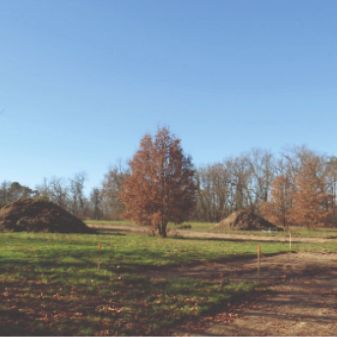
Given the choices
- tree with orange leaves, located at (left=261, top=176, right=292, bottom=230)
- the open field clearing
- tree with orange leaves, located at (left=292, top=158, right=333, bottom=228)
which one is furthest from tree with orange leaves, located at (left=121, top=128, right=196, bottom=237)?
tree with orange leaves, located at (left=261, top=176, right=292, bottom=230)

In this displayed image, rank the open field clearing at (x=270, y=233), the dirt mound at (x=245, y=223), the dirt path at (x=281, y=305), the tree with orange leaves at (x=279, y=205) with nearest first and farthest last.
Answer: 1. the dirt path at (x=281, y=305)
2. the open field clearing at (x=270, y=233)
3. the dirt mound at (x=245, y=223)
4. the tree with orange leaves at (x=279, y=205)

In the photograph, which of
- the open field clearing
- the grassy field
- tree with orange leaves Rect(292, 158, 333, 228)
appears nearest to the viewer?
the grassy field

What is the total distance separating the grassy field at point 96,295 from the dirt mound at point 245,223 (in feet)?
112

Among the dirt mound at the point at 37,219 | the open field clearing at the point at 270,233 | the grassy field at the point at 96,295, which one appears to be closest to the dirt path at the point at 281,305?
the grassy field at the point at 96,295

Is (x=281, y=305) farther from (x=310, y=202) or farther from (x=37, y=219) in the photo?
(x=310, y=202)

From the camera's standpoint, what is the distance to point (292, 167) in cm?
7419

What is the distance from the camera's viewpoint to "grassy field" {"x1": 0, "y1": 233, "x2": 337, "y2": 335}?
26.1 ft

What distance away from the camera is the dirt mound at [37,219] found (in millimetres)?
32969

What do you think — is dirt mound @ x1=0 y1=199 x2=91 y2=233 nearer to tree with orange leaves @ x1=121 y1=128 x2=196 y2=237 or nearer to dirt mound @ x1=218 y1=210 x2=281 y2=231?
tree with orange leaves @ x1=121 y1=128 x2=196 y2=237

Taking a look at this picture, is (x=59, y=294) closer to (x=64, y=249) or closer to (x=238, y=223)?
(x=64, y=249)

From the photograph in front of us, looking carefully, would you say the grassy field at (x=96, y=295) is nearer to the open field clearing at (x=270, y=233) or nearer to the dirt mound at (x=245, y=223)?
the open field clearing at (x=270, y=233)

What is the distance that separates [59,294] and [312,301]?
21.5ft

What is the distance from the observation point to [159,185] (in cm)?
3231

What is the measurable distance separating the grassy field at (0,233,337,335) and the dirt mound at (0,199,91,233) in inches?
740
